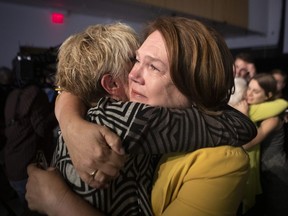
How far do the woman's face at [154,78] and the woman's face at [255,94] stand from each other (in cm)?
124

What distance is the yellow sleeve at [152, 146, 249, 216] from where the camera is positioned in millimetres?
571

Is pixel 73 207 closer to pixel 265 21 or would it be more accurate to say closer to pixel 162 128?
pixel 162 128

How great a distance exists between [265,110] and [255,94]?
16 centimetres

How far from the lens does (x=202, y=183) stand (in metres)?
0.57

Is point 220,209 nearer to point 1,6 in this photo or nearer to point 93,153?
point 93,153

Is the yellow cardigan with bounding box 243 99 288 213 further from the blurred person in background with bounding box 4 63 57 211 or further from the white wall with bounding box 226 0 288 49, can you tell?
the white wall with bounding box 226 0 288 49

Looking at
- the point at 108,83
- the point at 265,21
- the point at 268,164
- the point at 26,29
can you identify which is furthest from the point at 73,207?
the point at 265,21

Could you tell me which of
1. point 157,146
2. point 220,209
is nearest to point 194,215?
point 220,209

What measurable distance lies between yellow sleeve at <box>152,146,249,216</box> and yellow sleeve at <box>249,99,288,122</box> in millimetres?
1122

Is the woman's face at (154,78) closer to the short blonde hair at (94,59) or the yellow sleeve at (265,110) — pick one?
the short blonde hair at (94,59)

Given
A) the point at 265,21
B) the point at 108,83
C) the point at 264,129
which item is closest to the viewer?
the point at 108,83

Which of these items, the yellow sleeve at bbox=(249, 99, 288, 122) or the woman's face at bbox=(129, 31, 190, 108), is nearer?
the woman's face at bbox=(129, 31, 190, 108)

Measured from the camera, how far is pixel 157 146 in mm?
550

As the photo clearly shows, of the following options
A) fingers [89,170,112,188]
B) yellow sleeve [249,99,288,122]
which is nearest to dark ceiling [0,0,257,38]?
yellow sleeve [249,99,288,122]
